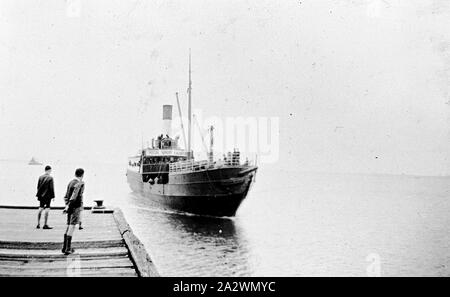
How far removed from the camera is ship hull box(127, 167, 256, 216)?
23734 mm

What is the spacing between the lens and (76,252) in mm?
5664

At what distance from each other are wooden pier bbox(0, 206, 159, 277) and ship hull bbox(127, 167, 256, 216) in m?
15.7

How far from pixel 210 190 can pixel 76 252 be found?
61.1 ft

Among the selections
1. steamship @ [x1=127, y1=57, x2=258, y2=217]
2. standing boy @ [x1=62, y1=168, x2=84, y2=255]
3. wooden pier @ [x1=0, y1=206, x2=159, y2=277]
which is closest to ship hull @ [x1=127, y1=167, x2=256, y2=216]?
steamship @ [x1=127, y1=57, x2=258, y2=217]

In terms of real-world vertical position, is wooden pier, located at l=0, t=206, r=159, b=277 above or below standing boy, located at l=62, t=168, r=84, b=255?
below

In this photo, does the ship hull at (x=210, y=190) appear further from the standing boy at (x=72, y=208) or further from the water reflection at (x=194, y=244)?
the standing boy at (x=72, y=208)

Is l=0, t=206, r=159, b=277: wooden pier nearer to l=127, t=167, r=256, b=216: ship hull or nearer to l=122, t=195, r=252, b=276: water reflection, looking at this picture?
l=122, t=195, r=252, b=276: water reflection

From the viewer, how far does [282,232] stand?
27.2 metres

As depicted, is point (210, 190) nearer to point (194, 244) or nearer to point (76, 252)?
point (194, 244)

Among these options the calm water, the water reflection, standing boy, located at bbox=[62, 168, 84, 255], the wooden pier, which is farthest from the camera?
the calm water

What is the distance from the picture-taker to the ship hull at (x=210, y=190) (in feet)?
77.9

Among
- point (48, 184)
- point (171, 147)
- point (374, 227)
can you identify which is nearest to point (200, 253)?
point (48, 184)
